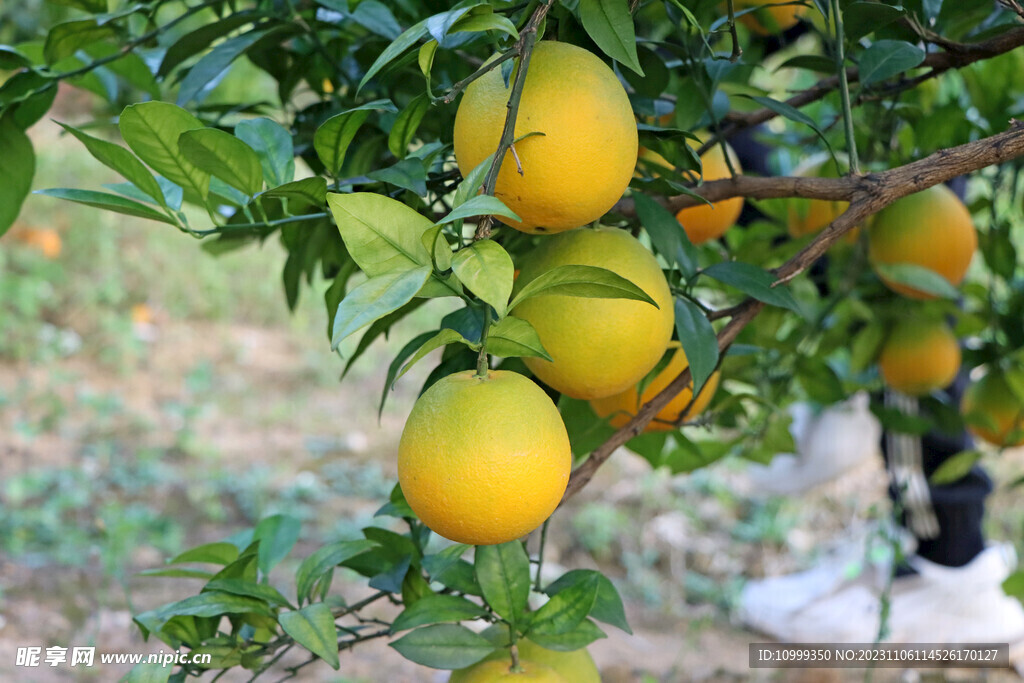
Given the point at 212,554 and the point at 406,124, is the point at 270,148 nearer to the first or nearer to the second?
the point at 406,124

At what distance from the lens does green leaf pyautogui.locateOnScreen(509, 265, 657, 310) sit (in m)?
0.35

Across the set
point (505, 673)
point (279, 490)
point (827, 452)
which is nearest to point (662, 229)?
point (505, 673)

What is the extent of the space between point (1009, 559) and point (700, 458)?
1017 mm

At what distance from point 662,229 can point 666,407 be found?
16 centimetres

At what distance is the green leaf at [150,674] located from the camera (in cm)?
48

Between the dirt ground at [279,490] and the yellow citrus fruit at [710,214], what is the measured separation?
92 centimetres

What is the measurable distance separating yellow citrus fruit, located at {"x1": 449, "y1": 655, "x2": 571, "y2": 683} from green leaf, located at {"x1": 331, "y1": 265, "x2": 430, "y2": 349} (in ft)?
0.87

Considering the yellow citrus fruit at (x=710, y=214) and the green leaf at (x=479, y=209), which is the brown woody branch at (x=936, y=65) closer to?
the yellow citrus fruit at (x=710, y=214)

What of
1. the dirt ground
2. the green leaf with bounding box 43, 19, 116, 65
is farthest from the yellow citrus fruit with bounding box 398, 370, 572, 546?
the dirt ground

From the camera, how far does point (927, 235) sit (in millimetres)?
805

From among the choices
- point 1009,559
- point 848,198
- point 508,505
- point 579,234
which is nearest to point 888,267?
point 848,198

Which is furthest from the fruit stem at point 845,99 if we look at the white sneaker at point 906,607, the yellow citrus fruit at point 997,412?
the white sneaker at point 906,607

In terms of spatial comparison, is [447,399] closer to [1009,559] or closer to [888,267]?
[888,267]

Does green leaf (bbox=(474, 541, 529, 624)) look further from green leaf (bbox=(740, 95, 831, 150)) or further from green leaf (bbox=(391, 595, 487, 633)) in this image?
green leaf (bbox=(740, 95, 831, 150))
